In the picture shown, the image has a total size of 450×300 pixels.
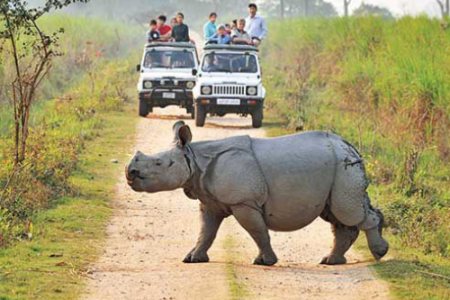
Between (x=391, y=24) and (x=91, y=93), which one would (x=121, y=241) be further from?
(x=391, y=24)

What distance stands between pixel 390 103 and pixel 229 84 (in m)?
3.38

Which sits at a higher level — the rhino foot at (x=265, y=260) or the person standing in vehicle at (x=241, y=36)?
the person standing in vehicle at (x=241, y=36)

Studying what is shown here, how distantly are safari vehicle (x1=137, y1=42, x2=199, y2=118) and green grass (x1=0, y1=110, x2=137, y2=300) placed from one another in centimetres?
552

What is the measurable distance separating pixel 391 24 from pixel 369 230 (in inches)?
642

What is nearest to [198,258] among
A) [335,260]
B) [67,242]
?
[335,260]

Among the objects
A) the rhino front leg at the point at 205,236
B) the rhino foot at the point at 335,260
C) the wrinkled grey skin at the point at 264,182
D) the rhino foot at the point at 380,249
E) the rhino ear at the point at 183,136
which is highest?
the rhino ear at the point at 183,136

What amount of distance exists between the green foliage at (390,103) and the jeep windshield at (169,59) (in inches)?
96.3

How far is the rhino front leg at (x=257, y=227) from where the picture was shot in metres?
9.24

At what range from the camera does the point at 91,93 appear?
974 inches

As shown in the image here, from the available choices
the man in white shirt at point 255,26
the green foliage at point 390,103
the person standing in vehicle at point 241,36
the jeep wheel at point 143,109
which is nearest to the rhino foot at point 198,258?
the green foliage at point 390,103

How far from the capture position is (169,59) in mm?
23266

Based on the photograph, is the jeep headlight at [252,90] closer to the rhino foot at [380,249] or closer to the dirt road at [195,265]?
the dirt road at [195,265]

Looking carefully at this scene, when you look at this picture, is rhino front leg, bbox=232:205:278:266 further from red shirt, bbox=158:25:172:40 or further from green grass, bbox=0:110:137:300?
red shirt, bbox=158:25:172:40

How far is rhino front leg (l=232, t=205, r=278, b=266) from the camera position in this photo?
30.3 feet
